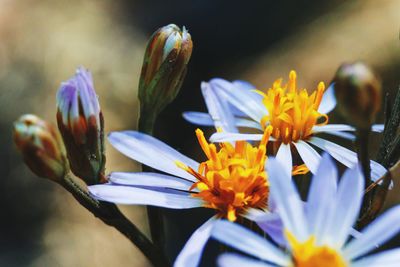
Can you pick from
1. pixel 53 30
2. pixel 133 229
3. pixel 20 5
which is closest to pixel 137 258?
pixel 53 30

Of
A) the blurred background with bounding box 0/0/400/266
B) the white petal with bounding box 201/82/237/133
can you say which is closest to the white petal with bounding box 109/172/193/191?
the white petal with bounding box 201/82/237/133

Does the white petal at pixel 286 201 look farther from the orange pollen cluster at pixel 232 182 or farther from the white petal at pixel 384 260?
the orange pollen cluster at pixel 232 182

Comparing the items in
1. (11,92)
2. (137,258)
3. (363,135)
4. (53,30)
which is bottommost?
(137,258)

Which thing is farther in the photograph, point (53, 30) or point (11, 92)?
point (53, 30)

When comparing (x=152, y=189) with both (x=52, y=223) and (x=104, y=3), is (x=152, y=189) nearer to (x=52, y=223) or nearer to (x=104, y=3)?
(x=52, y=223)

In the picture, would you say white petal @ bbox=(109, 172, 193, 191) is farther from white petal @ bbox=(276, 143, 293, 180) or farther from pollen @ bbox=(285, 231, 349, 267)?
pollen @ bbox=(285, 231, 349, 267)

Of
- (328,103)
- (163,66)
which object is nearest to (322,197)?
(163,66)


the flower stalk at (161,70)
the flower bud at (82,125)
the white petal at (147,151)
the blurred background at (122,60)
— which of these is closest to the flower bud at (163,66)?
the flower stalk at (161,70)
